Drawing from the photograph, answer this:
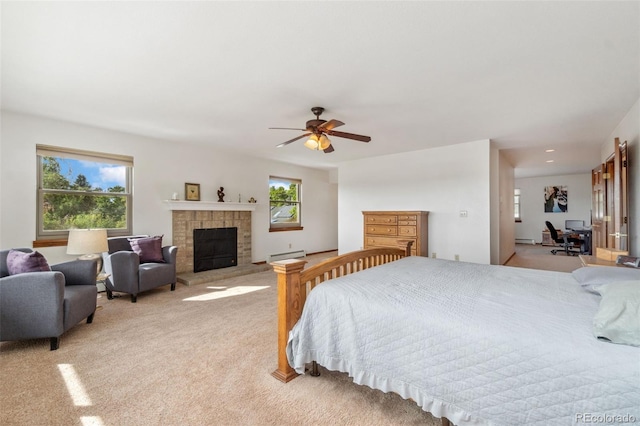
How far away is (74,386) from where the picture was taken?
6.44 ft

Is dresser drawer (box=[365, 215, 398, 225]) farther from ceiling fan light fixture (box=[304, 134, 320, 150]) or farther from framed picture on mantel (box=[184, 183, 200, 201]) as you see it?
framed picture on mantel (box=[184, 183, 200, 201])

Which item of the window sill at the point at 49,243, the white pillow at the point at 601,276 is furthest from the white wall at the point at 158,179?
the white pillow at the point at 601,276

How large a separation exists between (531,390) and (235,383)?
171cm

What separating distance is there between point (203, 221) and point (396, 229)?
3.68 metres

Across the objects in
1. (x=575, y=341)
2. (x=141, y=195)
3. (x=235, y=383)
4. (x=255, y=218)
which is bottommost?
(x=235, y=383)

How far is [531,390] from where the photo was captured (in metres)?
1.21

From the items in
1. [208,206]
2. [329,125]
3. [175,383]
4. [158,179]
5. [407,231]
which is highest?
[329,125]

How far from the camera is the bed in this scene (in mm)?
1127

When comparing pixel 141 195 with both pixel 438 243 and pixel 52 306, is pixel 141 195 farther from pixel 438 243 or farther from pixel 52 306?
pixel 438 243

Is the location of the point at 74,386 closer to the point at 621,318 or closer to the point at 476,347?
the point at 476,347

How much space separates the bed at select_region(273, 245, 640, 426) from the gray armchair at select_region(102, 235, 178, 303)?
271 centimetres

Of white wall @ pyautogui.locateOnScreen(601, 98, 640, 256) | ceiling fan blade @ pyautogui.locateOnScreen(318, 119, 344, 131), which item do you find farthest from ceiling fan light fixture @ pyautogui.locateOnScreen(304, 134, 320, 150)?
white wall @ pyautogui.locateOnScreen(601, 98, 640, 256)

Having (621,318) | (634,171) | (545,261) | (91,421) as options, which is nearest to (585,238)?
(545,261)

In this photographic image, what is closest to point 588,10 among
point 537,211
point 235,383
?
point 235,383
